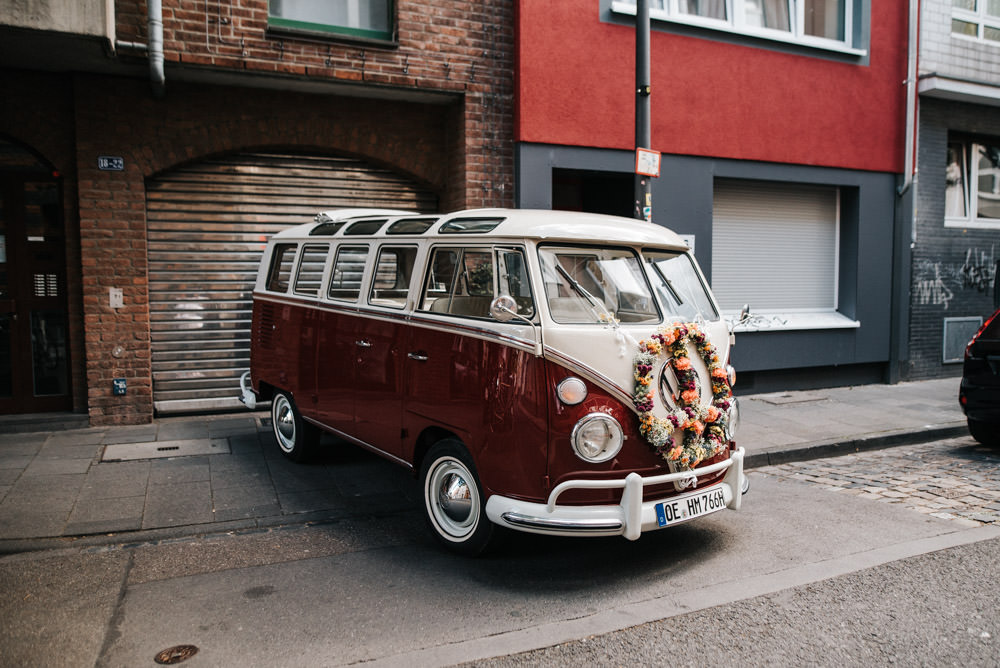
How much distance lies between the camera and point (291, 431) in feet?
23.6

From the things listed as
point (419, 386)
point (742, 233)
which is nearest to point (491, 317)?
point (419, 386)

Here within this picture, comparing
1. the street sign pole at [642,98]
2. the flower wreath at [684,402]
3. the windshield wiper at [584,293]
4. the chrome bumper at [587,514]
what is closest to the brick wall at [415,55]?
the street sign pole at [642,98]

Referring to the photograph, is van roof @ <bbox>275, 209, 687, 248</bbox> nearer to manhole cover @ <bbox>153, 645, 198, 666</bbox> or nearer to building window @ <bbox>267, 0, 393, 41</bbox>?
manhole cover @ <bbox>153, 645, 198, 666</bbox>

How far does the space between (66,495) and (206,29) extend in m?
5.05

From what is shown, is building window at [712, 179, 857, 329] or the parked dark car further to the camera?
building window at [712, 179, 857, 329]

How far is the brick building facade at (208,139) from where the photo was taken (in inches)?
320

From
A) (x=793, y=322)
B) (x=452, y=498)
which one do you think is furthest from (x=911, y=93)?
(x=452, y=498)

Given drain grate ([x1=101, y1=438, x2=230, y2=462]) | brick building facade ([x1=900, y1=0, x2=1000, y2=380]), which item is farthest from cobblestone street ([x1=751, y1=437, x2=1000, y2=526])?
drain grate ([x1=101, y1=438, x2=230, y2=462])

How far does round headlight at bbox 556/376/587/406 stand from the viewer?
428 cm

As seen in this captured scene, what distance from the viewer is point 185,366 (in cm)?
891

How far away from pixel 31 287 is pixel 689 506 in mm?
7624

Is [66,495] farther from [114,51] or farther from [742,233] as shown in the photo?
[742,233]

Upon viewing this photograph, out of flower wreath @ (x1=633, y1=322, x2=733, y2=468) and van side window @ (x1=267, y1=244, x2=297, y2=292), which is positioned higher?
van side window @ (x1=267, y1=244, x2=297, y2=292)

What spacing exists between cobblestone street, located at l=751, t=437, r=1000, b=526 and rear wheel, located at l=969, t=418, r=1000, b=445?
10 centimetres
